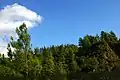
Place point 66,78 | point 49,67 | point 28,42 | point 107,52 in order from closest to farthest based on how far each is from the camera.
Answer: point 66,78
point 28,42
point 49,67
point 107,52

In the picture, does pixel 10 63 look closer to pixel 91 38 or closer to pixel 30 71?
pixel 30 71

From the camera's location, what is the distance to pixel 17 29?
36531 millimetres

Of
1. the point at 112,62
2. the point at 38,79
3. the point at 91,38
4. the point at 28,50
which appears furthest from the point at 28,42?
the point at 91,38

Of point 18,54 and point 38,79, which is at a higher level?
point 18,54

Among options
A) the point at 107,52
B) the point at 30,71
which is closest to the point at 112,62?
the point at 107,52

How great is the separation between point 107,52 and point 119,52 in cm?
1434

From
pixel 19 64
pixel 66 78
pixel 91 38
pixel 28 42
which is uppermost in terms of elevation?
pixel 91 38

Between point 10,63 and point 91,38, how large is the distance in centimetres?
5722

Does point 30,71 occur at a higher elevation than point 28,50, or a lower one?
lower

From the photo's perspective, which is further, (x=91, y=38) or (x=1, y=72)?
(x=91, y=38)

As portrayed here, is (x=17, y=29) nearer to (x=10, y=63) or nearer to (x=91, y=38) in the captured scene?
(x=10, y=63)

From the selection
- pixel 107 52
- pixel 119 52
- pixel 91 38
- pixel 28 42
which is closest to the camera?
pixel 28 42

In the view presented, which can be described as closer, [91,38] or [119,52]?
[119,52]

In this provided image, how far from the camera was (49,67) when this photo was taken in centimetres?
4519
